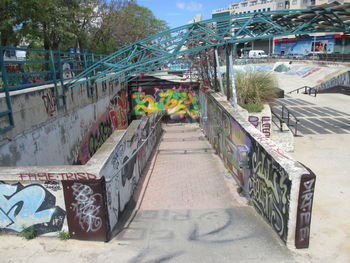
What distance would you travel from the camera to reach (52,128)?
27.2 feet

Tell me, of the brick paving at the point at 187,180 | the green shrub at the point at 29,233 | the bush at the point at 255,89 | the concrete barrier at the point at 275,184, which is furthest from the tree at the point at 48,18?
the green shrub at the point at 29,233

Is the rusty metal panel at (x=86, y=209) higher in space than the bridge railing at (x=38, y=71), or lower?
lower

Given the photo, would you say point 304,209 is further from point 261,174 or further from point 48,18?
point 48,18

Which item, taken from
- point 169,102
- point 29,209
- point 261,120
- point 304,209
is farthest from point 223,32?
point 169,102

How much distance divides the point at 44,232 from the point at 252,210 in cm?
421

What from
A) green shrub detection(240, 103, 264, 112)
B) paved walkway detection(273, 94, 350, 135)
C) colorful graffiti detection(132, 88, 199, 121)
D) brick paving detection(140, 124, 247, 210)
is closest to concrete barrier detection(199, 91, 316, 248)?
brick paving detection(140, 124, 247, 210)

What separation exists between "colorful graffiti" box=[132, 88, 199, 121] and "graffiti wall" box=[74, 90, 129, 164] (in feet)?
3.64

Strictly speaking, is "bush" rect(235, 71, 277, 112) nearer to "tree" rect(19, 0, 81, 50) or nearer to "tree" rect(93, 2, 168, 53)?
"tree" rect(19, 0, 81, 50)

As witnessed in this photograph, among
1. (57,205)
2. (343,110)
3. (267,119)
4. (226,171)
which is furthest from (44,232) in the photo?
(343,110)

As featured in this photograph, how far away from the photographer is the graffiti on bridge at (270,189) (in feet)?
15.5

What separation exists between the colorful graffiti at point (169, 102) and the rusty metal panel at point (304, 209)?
52.5ft

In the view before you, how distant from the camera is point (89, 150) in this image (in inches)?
437

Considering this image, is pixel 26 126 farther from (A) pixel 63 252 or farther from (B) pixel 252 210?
(B) pixel 252 210

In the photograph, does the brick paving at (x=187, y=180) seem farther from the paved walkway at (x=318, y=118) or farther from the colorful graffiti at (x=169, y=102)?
the colorful graffiti at (x=169, y=102)
